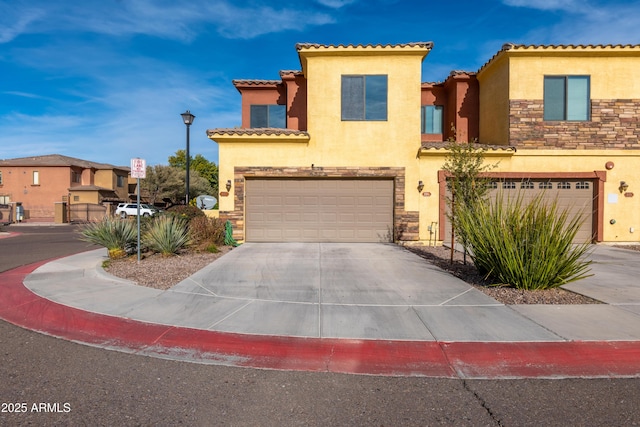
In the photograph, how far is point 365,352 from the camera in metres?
4.70

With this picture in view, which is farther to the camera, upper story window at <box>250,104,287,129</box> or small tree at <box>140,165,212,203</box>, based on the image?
small tree at <box>140,165,212,203</box>

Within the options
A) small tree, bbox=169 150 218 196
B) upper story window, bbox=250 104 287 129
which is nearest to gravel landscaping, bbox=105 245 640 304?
upper story window, bbox=250 104 287 129

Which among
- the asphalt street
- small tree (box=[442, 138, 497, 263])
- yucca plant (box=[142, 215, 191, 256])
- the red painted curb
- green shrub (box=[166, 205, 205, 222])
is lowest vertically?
the asphalt street

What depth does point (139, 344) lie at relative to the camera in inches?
194

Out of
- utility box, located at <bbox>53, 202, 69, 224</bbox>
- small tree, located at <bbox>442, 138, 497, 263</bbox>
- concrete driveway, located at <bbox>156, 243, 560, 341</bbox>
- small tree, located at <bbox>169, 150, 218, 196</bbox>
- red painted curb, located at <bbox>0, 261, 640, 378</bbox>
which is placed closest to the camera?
red painted curb, located at <bbox>0, 261, 640, 378</bbox>

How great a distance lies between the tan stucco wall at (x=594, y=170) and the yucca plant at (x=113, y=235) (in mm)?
9729

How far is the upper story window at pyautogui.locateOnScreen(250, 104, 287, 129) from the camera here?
1842cm

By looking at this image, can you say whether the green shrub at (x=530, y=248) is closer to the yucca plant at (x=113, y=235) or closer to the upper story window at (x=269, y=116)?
the yucca plant at (x=113, y=235)

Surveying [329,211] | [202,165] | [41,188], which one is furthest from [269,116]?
[202,165]

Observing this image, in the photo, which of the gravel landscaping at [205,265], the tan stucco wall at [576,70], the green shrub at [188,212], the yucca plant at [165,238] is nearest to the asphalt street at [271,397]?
the gravel landscaping at [205,265]

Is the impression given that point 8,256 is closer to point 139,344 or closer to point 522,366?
point 139,344

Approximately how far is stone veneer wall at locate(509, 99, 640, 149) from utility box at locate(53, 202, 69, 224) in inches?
1453

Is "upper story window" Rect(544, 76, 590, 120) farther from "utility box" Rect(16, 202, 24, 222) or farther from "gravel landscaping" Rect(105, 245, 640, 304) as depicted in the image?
"utility box" Rect(16, 202, 24, 222)

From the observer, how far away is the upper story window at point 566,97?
47.3 feet
